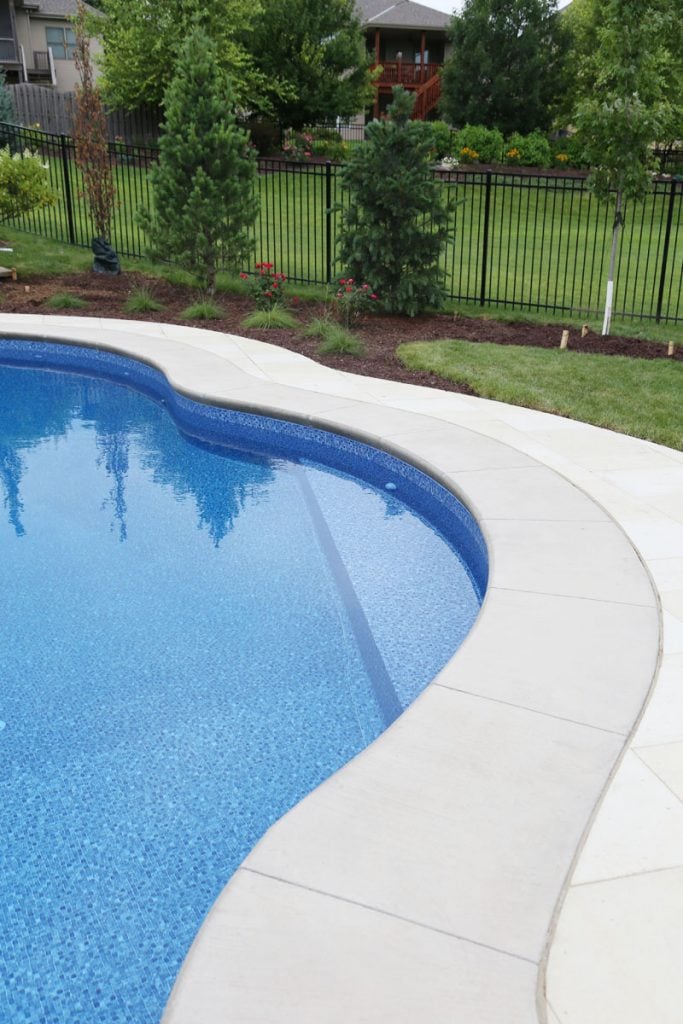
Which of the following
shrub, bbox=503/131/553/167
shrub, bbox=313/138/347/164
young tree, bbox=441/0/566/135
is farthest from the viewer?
shrub, bbox=313/138/347/164

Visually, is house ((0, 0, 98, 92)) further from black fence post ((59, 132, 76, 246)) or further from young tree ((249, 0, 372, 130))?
black fence post ((59, 132, 76, 246))

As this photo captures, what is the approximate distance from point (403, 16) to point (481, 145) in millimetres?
16342

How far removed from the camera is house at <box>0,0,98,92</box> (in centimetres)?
3919

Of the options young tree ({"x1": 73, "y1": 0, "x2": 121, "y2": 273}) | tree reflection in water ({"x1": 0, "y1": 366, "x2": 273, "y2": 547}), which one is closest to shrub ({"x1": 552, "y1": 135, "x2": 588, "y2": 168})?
young tree ({"x1": 73, "y1": 0, "x2": 121, "y2": 273})

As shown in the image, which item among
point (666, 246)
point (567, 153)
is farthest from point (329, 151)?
point (666, 246)

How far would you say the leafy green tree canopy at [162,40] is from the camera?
26625 millimetres

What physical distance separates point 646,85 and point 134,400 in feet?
20.7

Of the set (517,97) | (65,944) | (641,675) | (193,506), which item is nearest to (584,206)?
(517,97)

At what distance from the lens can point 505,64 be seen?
2836cm

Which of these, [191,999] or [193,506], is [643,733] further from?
[193,506]

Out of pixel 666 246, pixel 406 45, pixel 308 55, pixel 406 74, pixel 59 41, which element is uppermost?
pixel 59 41

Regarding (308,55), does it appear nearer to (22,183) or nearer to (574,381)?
(22,183)

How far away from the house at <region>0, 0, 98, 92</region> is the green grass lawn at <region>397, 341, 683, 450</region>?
3526 centimetres

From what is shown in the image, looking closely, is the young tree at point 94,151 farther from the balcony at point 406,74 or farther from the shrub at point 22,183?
the balcony at point 406,74
